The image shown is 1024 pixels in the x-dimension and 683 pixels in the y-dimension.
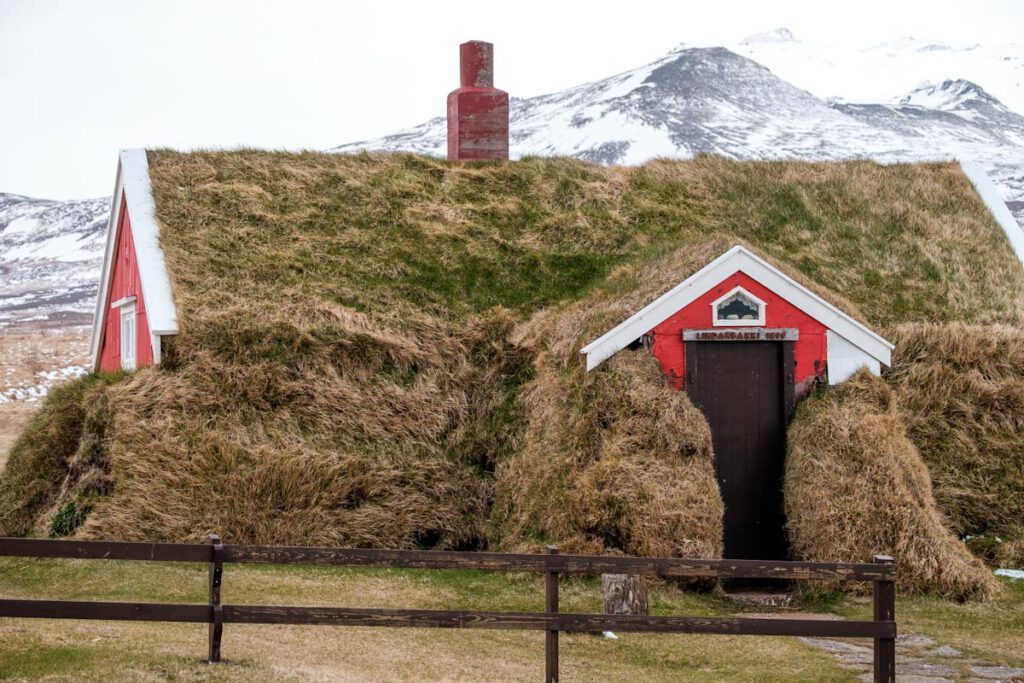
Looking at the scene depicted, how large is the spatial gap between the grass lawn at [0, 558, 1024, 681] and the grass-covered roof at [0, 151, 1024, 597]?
79cm

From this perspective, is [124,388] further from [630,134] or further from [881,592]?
[630,134]

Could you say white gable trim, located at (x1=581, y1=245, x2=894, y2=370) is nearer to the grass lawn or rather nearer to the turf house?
the turf house

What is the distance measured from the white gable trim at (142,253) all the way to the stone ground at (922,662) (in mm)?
10019

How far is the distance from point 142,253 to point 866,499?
1134cm

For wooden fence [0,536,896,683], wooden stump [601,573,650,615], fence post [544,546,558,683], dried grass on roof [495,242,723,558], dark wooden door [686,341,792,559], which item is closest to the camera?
wooden fence [0,536,896,683]

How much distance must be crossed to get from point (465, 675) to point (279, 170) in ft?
45.4

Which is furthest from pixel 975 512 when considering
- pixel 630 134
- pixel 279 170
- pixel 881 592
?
pixel 630 134

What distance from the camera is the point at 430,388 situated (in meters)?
18.0

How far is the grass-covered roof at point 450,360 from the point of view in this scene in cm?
1550

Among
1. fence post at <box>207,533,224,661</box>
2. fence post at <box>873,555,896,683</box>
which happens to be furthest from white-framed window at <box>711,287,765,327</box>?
fence post at <box>207,533,224,661</box>

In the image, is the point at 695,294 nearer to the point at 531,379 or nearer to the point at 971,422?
the point at 531,379

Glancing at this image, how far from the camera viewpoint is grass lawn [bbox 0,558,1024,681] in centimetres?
988

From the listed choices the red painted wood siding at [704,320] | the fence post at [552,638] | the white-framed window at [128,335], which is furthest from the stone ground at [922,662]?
the white-framed window at [128,335]

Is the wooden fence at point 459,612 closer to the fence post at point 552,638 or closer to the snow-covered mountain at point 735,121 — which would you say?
the fence post at point 552,638
